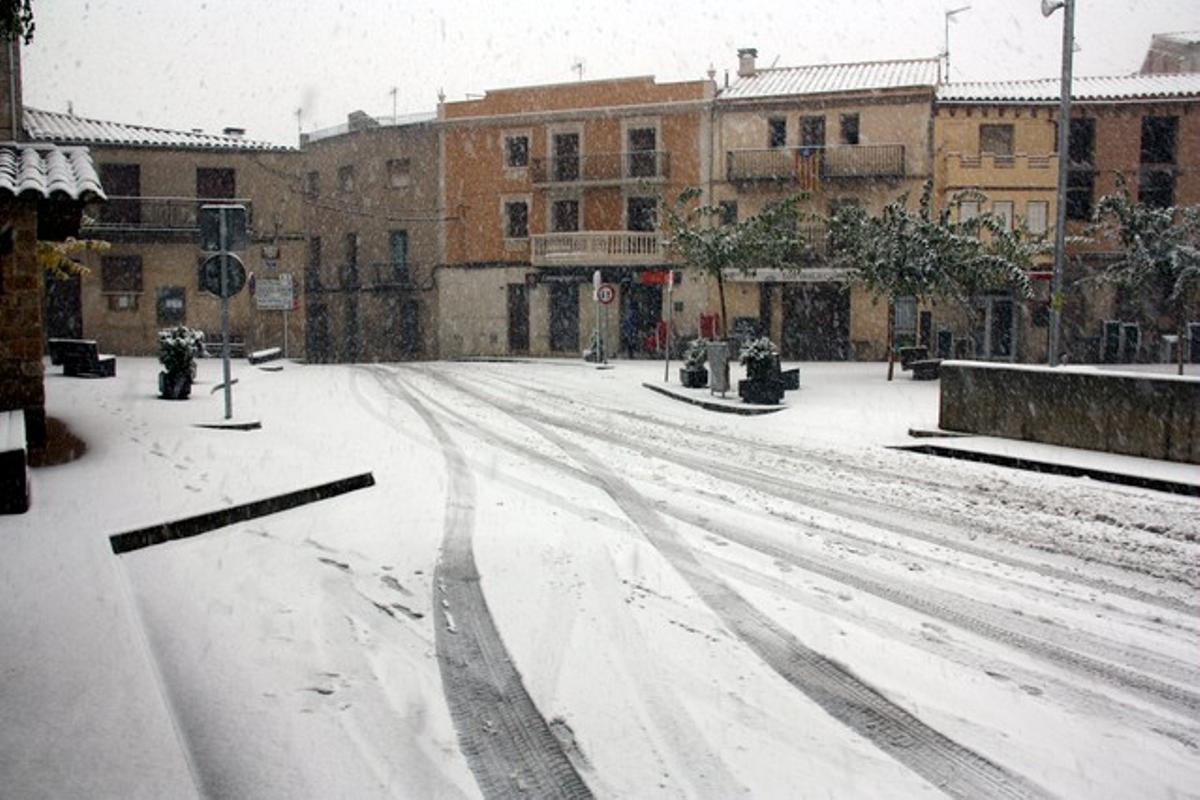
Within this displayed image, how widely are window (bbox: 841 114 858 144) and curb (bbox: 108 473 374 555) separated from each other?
28478mm

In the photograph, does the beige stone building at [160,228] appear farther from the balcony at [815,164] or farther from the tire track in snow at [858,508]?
the tire track in snow at [858,508]

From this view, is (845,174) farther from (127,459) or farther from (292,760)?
(292,760)

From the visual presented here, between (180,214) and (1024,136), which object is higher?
(1024,136)

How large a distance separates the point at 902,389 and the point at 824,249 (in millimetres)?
13505

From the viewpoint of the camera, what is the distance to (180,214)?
35.6m

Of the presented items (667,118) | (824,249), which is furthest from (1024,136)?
(667,118)

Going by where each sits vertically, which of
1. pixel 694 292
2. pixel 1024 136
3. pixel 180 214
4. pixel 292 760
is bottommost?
pixel 292 760

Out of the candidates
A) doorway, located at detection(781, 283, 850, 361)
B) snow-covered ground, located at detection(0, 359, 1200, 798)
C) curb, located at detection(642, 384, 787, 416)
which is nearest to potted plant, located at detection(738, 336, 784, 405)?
curb, located at detection(642, 384, 787, 416)

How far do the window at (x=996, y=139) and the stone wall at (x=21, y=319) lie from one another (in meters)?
30.8

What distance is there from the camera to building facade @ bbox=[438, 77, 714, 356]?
1368 inches

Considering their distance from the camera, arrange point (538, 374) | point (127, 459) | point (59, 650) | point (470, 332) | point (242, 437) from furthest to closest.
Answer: point (470, 332), point (538, 374), point (242, 437), point (127, 459), point (59, 650)

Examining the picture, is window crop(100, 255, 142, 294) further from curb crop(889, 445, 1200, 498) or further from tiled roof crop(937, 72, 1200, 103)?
curb crop(889, 445, 1200, 498)

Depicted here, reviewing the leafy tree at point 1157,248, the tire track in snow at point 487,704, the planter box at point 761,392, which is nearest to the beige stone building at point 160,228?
the planter box at point 761,392

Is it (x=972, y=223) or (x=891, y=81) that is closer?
(x=972, y=223)
